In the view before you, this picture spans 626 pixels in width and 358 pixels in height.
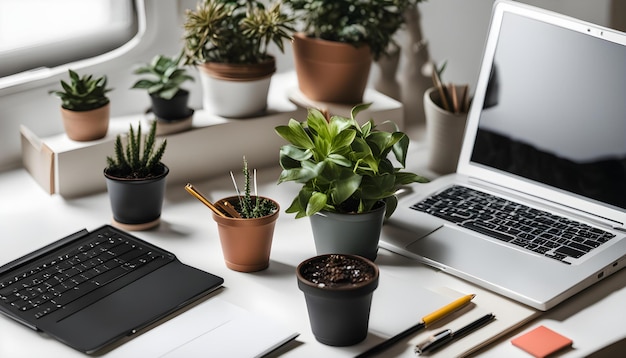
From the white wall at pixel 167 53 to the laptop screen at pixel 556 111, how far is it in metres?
0.36

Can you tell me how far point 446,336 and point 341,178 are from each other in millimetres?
278

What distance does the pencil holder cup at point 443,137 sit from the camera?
1659mm

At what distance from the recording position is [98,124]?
1.59 metres

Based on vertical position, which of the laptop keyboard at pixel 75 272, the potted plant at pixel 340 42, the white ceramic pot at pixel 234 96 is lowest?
the laptop keyboard at pixel 75 272

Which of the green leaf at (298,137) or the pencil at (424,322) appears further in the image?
the green leaf at (298,137)

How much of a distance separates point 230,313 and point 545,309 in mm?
428

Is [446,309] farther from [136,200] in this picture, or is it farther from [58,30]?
[58,30]

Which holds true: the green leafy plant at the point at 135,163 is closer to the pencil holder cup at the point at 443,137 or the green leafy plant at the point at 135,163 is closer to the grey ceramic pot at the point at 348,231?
the grey ceramic pot at the point at 348,231

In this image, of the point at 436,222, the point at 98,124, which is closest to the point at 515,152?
the point at 436,222

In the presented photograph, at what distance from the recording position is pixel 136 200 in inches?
56.4

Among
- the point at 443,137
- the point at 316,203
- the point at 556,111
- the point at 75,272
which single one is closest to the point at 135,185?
the point at 75,272

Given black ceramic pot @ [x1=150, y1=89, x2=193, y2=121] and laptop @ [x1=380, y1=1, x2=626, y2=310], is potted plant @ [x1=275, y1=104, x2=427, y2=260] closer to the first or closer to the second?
A: laptop @ [x1=380, y1=1, x2=626, y2=310]

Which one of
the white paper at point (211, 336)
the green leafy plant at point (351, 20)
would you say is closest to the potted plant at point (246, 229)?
the white paper at point (211, 336)

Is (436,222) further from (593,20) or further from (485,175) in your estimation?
(593,20)
